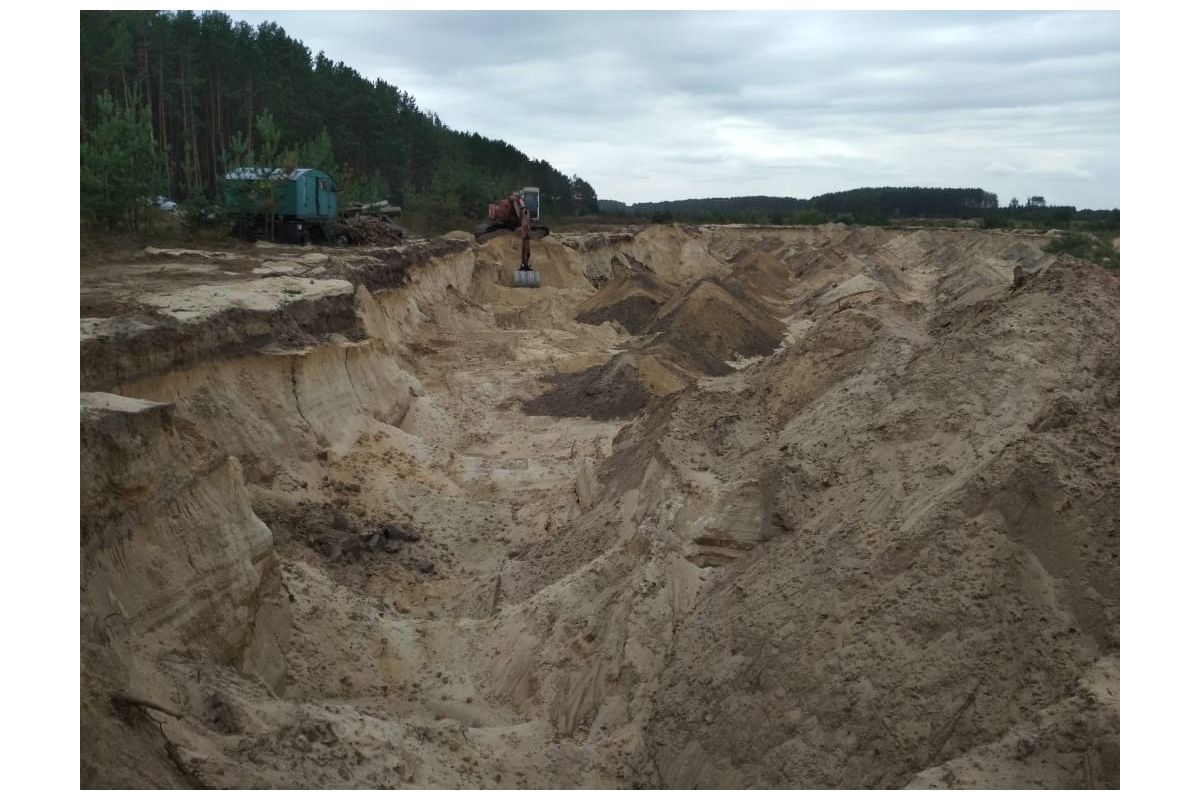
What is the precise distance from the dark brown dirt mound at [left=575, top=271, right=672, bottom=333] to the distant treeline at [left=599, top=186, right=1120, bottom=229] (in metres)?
30.6

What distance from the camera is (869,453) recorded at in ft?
27.2

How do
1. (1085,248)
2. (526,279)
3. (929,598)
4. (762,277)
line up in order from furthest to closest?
(762,277) < (1085,248) < (526,279) < (929,598)

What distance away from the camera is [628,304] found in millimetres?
31375

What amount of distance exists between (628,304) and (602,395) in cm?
1255

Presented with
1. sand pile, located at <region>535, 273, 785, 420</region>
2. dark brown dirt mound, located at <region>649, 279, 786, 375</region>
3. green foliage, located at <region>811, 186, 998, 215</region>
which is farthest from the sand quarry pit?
green foliage, located at <region>811, 186, 998, 215</region>

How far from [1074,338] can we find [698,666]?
5.28m

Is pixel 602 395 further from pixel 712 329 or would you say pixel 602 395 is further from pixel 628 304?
pixel 628 304

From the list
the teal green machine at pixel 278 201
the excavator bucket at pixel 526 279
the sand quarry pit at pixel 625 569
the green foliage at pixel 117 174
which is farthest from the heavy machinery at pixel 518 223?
the sand quarry pit at pixel 625 569

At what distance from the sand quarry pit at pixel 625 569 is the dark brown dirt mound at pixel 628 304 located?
1619 centimetres

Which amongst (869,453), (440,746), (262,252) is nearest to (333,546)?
(440,746)

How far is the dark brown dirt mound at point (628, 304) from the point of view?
3078cm

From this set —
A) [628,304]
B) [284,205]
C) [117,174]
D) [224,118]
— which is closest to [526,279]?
[628,304]

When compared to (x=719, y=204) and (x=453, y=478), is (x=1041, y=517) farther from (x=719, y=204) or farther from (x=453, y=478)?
(x=719, y=204)

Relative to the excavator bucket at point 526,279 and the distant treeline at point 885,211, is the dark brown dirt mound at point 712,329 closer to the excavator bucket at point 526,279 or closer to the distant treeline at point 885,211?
the excavator bucket at point 526,279
